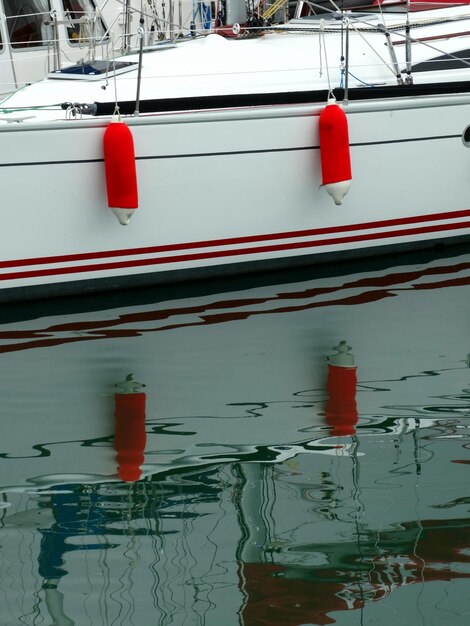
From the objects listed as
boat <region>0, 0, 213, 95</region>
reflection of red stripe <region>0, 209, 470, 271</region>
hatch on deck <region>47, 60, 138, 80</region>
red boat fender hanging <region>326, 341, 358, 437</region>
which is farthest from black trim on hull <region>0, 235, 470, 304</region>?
boat <region>0, 0, 213, 95</region>

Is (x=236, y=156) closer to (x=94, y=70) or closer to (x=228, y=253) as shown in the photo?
(x=228, y=253)

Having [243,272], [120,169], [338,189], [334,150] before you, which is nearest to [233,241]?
[243,272]

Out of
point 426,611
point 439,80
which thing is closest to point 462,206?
point 439,80

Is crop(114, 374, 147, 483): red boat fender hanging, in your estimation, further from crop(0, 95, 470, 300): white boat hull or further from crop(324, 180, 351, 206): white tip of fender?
crop(324, 180, 351, 206): white tip of fender

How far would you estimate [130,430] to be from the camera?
15.2 feet

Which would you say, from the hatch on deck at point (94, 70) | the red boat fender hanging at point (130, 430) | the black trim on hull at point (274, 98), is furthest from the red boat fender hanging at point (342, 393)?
the hatch on deck at point (94, 70)

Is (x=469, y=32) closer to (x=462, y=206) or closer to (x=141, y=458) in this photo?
(x=462, y=206)

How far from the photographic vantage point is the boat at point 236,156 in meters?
6.16

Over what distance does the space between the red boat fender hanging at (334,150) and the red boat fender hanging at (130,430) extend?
6.83 ft

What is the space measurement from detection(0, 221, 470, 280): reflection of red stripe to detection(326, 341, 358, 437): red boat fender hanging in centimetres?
141

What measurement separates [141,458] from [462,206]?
3.85m

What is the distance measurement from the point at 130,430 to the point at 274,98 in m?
2.77

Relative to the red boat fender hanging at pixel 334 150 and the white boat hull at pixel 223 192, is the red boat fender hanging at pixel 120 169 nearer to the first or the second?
the white boat hull at pixel 223 192

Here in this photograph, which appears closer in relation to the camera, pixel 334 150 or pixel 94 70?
pixel 334 150
